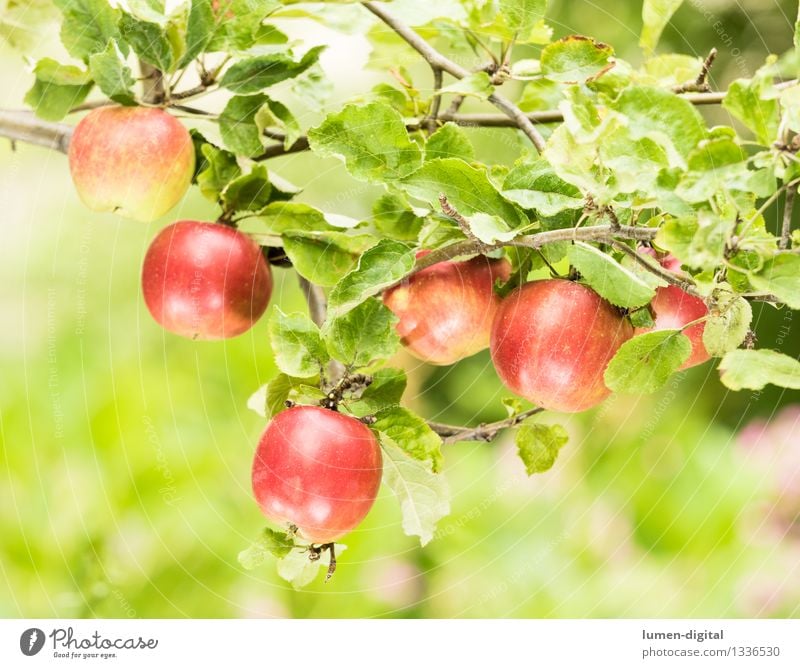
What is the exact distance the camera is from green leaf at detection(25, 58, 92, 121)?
0.37 m

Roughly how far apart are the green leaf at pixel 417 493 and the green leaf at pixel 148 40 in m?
0.18

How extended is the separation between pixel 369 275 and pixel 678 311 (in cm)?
13

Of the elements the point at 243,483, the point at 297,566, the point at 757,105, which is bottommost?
the point at 243,483

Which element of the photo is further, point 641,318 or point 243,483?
point 243,483

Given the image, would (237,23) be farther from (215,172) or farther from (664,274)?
(664,274)

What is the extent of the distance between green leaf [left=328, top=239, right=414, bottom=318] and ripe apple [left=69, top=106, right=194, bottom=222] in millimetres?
111

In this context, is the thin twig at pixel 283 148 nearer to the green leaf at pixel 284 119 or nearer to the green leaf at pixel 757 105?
the green leaf at pixel 284 119

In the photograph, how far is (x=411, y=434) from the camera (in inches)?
12.2

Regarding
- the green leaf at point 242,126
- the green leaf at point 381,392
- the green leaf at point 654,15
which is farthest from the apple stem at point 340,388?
the green leaf at point 654,15
